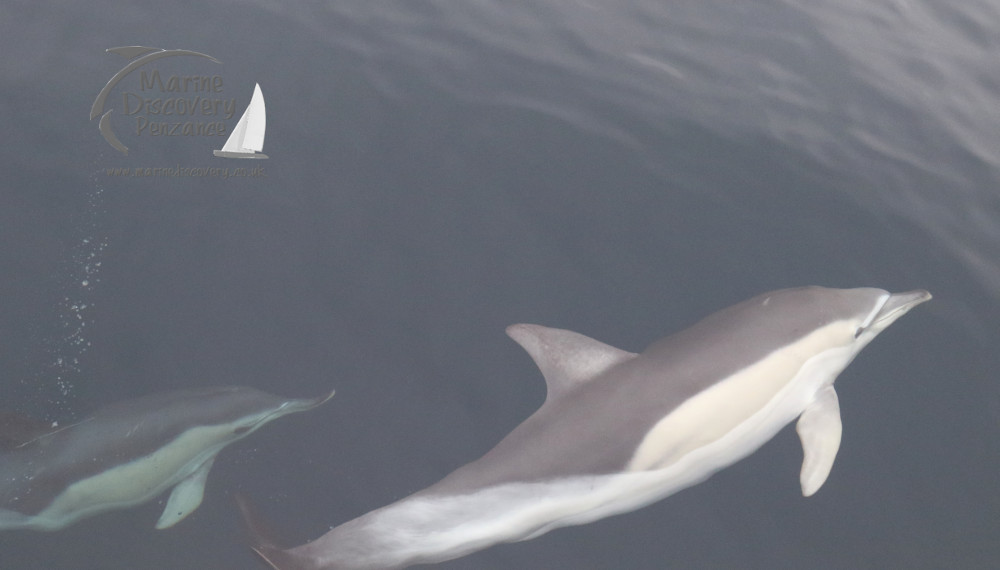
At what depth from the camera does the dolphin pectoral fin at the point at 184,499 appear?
16.7 ft

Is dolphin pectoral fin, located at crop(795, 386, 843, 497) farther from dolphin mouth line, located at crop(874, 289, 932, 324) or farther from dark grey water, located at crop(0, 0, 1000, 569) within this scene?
dolphin mouth line, located at crop(874, 289, 932, 324)

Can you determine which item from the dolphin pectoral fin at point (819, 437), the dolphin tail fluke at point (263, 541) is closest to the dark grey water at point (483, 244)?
the dolphin tail fluke at point (263, 541)

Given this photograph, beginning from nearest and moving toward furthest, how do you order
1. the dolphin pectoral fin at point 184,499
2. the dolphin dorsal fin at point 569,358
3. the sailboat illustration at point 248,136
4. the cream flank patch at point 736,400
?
the cream flank patch at point 736,400
the dolphin dorsal fin at point 569,358
the dolphin pectoral fin at point 184,499
the sailboat illustration at point 248,136

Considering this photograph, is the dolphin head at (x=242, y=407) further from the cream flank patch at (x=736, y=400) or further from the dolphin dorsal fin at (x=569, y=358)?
the cream flank patch at (x=736, y=400)

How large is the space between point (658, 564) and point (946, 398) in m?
2.91

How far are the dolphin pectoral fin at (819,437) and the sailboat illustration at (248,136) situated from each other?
17.4ft

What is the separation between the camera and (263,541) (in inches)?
181

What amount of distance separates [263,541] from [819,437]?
11.7ft

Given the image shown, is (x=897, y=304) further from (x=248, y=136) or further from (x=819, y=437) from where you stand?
(x=248, y=136)

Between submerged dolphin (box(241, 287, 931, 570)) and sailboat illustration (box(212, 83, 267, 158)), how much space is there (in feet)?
12.4

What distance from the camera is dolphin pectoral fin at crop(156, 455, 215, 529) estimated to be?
16.7 feet

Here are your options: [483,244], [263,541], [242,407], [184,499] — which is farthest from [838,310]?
[184,499]

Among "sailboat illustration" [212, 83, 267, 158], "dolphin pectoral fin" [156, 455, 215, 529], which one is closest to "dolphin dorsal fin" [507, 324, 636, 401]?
"dolphin pectoral fin" [156, 455, 215, 529]

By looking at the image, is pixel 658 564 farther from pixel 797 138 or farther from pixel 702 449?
pixel 797 138
